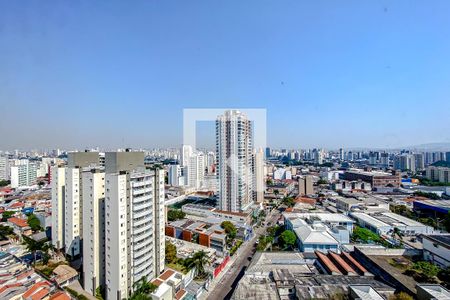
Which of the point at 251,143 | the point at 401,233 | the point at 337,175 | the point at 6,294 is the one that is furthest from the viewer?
the point at 337,175

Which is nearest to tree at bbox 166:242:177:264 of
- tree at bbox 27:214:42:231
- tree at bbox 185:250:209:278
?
tree at bbox 185:250:209:278

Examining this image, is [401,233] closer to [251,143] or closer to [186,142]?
[251,143]

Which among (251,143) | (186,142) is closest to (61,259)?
(186,142)

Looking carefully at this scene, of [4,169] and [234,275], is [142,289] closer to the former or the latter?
[234,275]

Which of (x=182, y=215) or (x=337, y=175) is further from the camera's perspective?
(x=337, y=175)

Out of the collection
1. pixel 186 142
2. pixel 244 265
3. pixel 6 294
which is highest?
pixel 186 142

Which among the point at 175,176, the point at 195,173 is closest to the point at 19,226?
the point at 195,173

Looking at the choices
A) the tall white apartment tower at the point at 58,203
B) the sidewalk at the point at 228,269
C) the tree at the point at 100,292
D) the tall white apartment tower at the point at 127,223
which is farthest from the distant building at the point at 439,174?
the tall white apartment tower at the point at 58,203

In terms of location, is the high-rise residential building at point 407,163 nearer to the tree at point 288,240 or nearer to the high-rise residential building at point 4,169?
the tree at point 288,240
